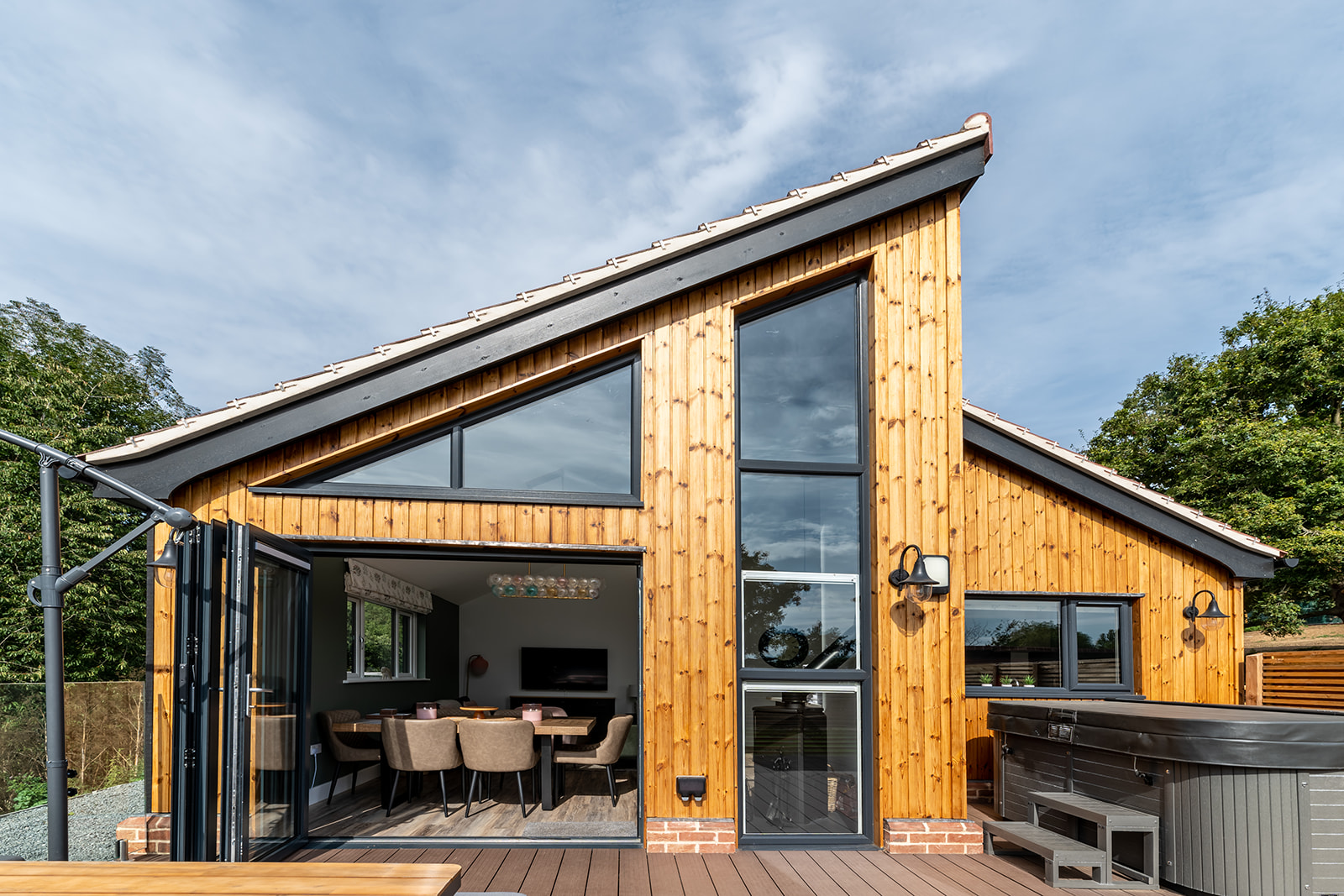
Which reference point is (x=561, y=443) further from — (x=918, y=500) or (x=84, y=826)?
(x=84, y=826)

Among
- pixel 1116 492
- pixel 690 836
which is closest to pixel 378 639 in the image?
pixel 690 836

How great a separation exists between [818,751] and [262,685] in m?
3.44

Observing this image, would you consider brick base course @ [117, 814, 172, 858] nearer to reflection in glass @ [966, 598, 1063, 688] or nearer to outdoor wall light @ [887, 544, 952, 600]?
outdoor wall light @ [887, 544, 952, 600]

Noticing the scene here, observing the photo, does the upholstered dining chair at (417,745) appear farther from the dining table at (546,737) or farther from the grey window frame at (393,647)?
the grey window frame at (393,647)

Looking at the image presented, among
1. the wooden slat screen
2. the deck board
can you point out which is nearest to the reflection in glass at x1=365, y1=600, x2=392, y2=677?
the deck board

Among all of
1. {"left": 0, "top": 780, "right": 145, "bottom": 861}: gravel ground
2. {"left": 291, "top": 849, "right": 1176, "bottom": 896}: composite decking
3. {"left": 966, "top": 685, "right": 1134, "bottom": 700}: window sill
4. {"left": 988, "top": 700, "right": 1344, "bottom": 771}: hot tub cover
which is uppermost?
{"left": 988, "top": 700, "right": 1344, "bottom": 771}: hot tub cover

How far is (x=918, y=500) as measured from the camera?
17.9 feet

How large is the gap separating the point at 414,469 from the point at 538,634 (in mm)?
8332

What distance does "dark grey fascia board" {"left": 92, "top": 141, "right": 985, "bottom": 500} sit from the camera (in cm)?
479

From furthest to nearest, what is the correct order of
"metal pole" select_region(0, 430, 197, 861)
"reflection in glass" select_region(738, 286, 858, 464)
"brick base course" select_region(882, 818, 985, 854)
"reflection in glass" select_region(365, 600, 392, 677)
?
"reflection in glass" select_region(365, 600, 392, 677) < "reflection in glass" select_region(738, 286, 858, 464) < "brick base course" select_region(882, 818, 985, 854) < "metal pole" select_region(0, 430, 197, 861)

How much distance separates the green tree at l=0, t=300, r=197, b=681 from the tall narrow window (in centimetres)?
1090

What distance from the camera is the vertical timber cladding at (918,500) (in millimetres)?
5215

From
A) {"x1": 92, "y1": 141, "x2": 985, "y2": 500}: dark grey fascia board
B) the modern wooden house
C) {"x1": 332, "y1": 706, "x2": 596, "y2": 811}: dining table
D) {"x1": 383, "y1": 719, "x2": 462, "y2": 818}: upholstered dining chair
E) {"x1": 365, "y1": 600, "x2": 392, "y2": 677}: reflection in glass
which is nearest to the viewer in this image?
{"x1": 92, "y1": 141, "x2": 985, "y2": 500}: dark grey fascia board

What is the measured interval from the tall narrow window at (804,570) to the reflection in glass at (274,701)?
285cm
